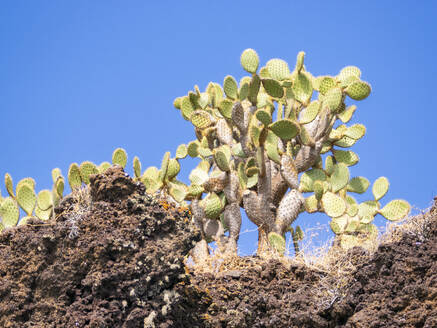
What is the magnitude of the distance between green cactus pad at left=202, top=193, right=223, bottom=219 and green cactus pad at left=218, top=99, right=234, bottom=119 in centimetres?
113

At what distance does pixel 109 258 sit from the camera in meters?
5.77

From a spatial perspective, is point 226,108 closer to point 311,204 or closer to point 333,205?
point 311,204

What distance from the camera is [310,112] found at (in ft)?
32.7

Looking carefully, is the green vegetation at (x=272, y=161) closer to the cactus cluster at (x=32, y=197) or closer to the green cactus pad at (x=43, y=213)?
the cactus cluster at (x=32, y=197)

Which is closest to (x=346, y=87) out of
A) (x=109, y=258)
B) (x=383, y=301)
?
(x=383, y=301)

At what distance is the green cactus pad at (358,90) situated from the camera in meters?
10.5

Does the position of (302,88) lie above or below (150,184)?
above

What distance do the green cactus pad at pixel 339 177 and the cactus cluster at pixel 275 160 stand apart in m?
0.01

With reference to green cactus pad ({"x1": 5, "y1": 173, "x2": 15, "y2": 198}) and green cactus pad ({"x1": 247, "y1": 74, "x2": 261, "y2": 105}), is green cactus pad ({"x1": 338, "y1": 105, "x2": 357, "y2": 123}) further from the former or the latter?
green cactus pad ({"x1": 5, "y1": 173, "x2": 15, "y2": 198})

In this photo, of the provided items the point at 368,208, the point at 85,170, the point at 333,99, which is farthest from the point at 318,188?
the point at 85,170

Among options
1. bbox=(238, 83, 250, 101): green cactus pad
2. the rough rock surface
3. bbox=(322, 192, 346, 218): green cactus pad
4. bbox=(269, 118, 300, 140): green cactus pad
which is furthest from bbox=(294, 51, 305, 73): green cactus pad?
the rough rock surface

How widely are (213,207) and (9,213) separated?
297 centimetres

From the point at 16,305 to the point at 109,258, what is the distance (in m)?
0.89

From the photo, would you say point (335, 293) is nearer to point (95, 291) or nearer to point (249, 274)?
point (249, 274)
